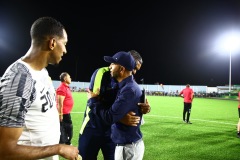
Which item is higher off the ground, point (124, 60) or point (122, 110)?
point (124, 60)

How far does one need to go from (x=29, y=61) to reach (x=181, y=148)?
23.9ft

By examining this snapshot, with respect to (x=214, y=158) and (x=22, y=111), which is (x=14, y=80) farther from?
(x=214, y=158)

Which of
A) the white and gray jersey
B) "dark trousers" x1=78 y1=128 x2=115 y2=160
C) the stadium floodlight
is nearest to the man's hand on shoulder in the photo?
"dark trousers" x1=78 y1=128 x2=115 y2=160

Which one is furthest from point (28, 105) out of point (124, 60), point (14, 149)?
point (124, 60)

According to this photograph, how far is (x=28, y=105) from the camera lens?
1963 mm

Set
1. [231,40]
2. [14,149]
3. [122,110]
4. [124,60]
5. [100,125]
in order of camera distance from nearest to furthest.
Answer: [14,149] → [122,110] → [124,60] → [100,125] → [231,40]

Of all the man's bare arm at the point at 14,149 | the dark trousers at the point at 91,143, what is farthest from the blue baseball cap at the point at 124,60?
the man's bare arm at the point at 14,149

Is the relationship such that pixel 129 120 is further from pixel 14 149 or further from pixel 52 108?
pixel 14 149

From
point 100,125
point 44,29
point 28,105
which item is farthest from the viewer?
point 100,125

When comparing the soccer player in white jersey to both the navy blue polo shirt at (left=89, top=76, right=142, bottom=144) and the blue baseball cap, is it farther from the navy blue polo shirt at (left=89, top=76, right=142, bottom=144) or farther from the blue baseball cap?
the blue baseball cap

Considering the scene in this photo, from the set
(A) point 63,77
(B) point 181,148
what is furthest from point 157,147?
(A) point 63,77

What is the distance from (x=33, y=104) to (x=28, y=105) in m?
0.10

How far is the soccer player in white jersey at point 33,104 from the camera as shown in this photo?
1804 millimetres

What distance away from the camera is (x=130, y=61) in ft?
11.4
